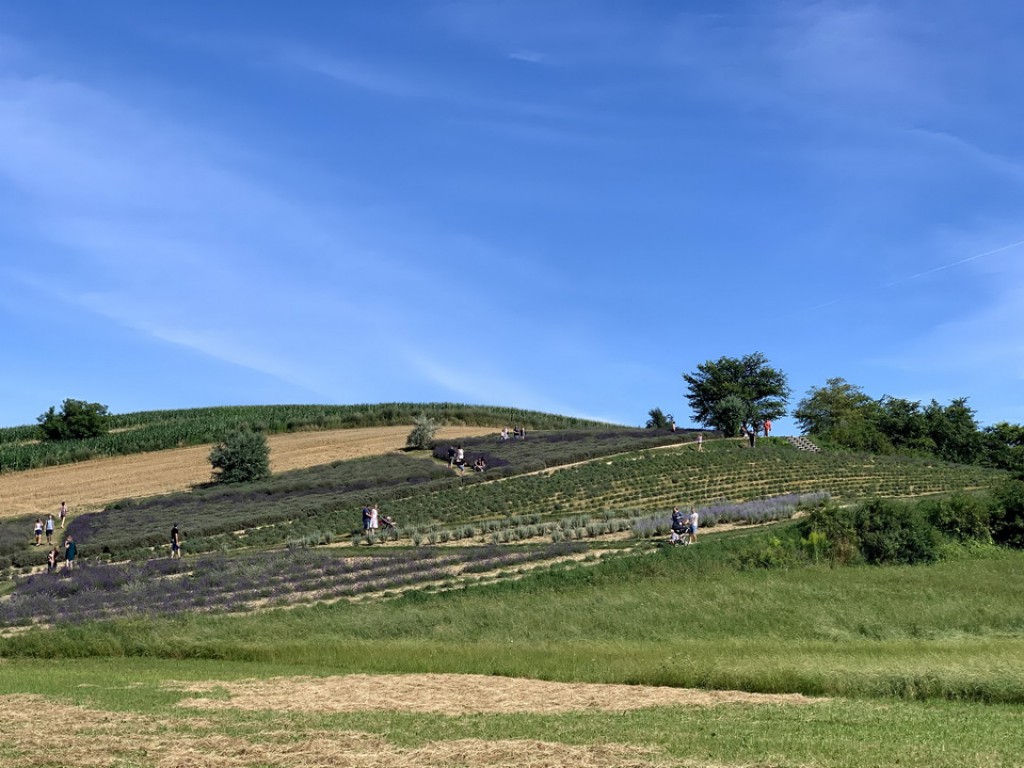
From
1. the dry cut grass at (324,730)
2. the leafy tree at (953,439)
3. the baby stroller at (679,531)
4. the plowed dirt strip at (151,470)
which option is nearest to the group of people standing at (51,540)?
the plowed dirt strip at (151,470)

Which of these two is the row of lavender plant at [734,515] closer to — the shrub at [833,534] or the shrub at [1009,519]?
the shrub at [833,534]

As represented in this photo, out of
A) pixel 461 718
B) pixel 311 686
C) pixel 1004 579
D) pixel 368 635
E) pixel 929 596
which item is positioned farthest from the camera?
pixel 1004 579

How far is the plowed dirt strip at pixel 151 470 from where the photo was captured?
2940 inches

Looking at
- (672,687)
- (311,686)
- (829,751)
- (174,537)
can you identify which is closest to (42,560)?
(174,537)

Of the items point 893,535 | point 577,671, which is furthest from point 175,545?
point 893,535

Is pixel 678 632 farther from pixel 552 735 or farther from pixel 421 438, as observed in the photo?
pixel 421 438

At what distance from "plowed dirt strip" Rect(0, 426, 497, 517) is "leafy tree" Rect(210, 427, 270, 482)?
9.09 ft

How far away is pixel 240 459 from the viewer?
7831 centimetres

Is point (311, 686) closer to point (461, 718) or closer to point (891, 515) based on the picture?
point (461, 718)

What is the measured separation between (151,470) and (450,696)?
7330cm

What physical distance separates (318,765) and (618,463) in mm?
61307

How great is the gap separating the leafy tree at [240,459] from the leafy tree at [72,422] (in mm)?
40681

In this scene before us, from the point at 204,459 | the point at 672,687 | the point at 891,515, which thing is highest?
the point at 204,459

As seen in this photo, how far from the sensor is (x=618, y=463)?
7388 cm
